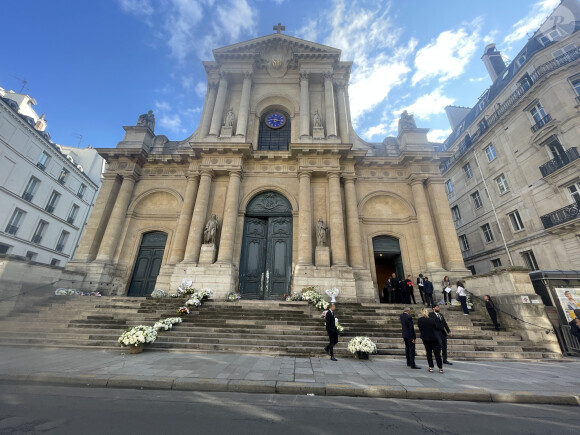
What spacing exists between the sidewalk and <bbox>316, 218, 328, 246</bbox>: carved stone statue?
284 inches

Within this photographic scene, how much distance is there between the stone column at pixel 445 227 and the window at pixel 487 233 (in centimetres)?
880

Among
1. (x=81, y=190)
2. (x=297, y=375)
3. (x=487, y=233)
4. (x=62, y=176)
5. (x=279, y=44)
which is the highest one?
(x=279, y=44)

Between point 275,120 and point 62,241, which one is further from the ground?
point 275,120

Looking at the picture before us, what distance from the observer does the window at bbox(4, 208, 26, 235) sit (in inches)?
758

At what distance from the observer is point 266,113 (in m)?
19.3

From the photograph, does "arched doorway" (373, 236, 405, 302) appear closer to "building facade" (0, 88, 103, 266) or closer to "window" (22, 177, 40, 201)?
"building facade" (0, 88, 103, 266)

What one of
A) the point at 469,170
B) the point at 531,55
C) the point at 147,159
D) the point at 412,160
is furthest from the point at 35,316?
the point at 531,55

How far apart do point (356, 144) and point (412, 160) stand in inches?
149

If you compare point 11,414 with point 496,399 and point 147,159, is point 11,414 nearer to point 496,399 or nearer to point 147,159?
point 496,399

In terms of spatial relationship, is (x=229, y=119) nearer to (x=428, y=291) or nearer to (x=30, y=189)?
(x=428, y=291)

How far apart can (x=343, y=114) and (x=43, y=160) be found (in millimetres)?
25931

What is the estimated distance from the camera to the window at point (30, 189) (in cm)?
2052

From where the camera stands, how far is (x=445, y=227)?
1423 centimetres

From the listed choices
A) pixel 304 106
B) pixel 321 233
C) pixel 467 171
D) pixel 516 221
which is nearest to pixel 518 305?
pixel 321 233
